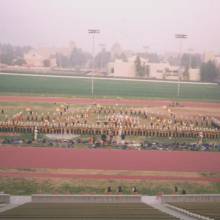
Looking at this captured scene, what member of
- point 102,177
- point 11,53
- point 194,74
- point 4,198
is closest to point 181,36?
point 194,74

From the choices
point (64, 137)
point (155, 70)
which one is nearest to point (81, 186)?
point (64, 137)

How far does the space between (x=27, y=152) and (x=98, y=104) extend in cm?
234

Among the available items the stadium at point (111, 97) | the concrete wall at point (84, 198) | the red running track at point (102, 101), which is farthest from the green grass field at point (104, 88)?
the concrete wall at point (84, 198)

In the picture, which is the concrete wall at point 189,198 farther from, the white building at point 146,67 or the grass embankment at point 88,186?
the white building at point 146,67

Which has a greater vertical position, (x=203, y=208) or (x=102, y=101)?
(x=102, y=101)

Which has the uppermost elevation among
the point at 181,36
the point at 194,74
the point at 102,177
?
the point at 181,36

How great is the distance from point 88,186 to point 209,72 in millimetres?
4938

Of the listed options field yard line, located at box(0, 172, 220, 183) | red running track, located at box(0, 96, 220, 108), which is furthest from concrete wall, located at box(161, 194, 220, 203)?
red running track, located at box(0, 96, 220, 108)

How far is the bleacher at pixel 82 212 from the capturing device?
9.48m

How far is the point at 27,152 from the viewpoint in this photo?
44.6ft

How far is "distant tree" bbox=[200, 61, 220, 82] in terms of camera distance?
14.6m

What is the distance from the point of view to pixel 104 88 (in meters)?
14.3

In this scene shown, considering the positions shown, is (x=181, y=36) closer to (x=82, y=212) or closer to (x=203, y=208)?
(x=203, y=208)

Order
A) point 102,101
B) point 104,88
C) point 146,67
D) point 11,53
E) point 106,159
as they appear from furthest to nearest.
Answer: point 146,67 < point 104,88 < point 11,53 < point 102,101 < point 106,159
